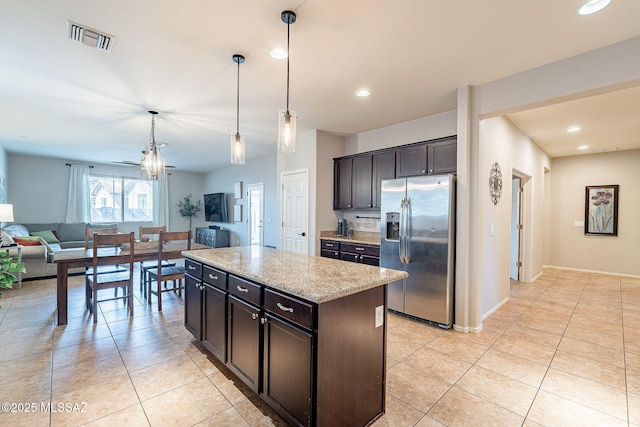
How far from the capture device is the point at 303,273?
1.95 meters

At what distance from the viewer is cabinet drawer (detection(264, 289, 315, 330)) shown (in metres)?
1.54

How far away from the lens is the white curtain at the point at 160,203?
29.9 ft

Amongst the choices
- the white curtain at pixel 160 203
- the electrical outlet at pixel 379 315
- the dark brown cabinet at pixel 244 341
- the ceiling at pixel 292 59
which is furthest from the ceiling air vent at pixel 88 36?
the white curtain at pixel 160 203

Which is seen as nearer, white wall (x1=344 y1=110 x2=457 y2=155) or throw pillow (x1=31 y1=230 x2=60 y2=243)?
white wall (x1=344 y1=110 x2=457 y2=155)

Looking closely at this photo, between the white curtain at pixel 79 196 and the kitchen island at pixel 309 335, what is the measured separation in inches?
313

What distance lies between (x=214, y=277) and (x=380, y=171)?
2941mm

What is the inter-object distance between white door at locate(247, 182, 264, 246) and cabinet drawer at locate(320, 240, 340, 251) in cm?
285

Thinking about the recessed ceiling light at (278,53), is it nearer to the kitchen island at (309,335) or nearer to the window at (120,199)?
the kitchen island at (309,335)

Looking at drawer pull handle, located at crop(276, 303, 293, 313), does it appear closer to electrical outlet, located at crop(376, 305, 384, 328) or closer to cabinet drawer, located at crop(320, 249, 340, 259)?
electrical outlet, located at crop(376, 305, 384, 328)

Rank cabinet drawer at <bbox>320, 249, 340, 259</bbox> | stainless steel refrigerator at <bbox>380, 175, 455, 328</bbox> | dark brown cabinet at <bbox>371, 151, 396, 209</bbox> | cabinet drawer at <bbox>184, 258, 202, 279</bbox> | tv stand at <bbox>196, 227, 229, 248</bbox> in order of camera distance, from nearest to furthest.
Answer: cabinet drawer at <bbox>184, 258, 202, 279</bbox> < stainless steel refrigerator at <bbox>380, 175, 455, 328</bbox> < dark brown cabinet at <bbox>371, 151, 396, 209</bbox> < cabinet drawer at <bbox>320, 249, 340, 259</bbox> < tv stand at <bbox>196, 227, 229, 248</bbox>

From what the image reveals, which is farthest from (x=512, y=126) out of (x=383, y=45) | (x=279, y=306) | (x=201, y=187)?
(x=201, y=187)

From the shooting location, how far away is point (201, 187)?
33.2 feet

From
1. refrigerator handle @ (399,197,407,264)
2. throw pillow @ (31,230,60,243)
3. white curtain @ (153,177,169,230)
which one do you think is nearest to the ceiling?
refrigerator handle @ (399,197,407,264)

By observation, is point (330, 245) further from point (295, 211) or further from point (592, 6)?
point (592, 6)
